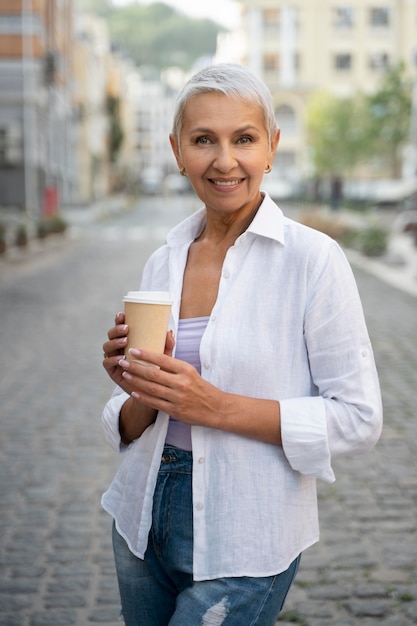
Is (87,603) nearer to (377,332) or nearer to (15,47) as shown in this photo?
(377,332)

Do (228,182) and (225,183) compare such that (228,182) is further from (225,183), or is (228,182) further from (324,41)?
(324,41)

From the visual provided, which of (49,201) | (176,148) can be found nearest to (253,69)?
(176,148)

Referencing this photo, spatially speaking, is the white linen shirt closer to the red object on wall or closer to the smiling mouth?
the smiling mouth

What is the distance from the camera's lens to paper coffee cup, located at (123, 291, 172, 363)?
68.1 inches

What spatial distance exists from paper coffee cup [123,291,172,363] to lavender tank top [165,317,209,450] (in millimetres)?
Result: 171

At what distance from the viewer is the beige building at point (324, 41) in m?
76.1

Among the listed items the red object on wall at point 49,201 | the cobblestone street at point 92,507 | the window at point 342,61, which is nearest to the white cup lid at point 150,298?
the cobblestone street at point 92,507

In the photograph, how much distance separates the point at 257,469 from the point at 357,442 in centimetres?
23

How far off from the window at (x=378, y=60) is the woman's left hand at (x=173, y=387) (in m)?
79.5

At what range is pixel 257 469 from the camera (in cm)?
185

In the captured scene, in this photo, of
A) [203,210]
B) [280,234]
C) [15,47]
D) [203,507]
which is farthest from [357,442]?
[15,47]

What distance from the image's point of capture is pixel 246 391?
1.87m

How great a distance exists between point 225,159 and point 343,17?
7999cm

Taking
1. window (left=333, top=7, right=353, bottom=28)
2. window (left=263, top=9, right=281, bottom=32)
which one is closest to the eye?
window (left=263, top=9, right=281, bottom=32)
